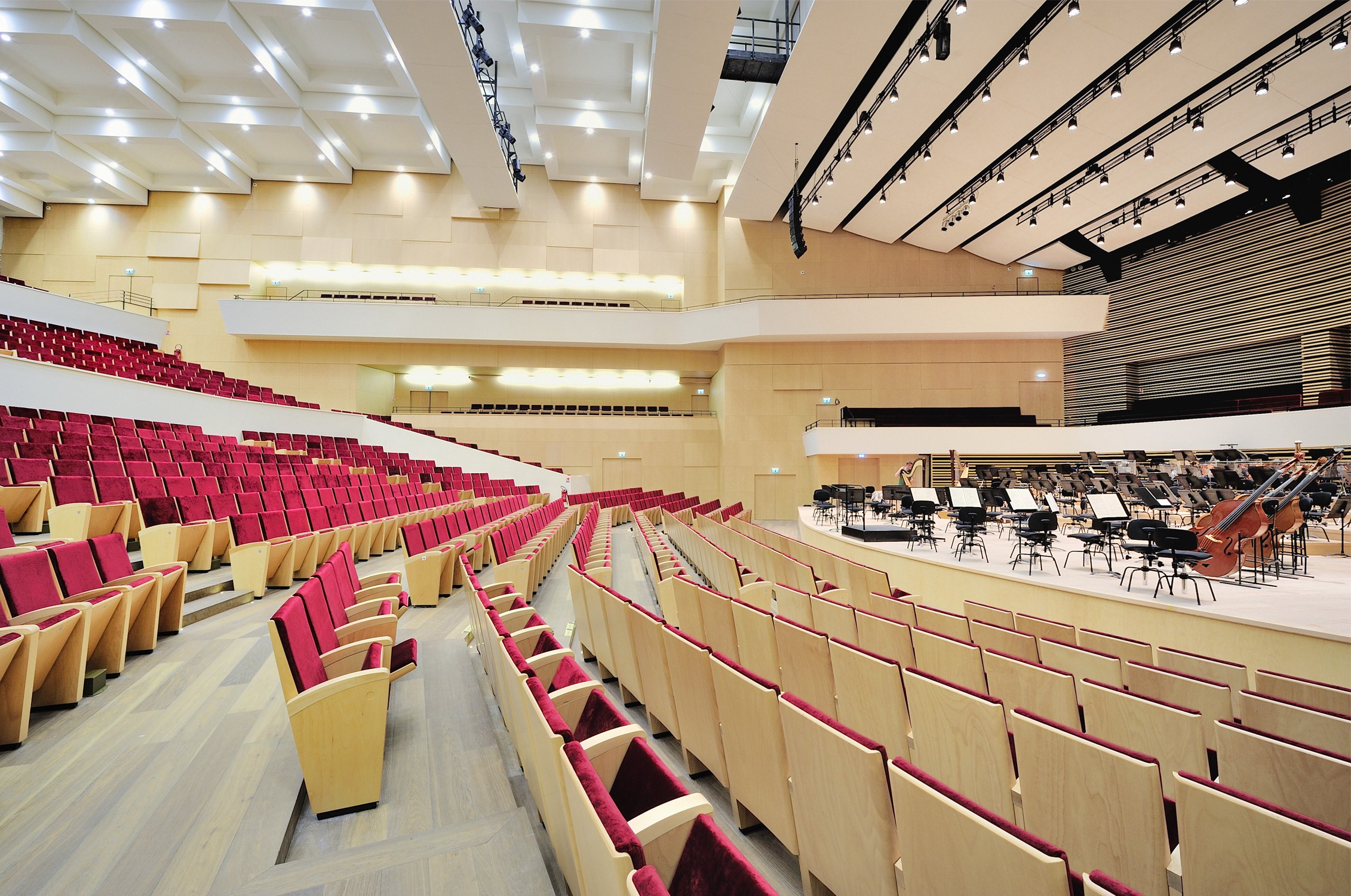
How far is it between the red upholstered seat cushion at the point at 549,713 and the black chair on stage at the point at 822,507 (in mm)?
7339

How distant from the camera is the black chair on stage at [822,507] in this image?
27.3 ft

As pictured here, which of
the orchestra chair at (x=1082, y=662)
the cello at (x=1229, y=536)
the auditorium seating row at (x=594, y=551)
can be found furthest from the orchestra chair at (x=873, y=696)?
the cello at (x=1229, y=536)

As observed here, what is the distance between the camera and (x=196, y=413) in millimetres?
6887

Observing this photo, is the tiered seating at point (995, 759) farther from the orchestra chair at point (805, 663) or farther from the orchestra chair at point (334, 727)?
the orchestra chair at point (334, 727)

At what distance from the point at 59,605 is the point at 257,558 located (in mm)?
1137

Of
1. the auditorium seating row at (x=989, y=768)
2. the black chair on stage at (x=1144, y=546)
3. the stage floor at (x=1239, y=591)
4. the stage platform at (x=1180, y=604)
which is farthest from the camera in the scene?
the black chair on stage at (x=1144, y=546)

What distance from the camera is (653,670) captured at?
1.84m

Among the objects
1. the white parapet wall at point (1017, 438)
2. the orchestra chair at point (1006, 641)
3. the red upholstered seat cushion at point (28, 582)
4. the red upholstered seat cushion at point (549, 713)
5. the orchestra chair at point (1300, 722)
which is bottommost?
the orchestra chair at point (1006, 641)

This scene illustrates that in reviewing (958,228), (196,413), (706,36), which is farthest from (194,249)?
(958,228)

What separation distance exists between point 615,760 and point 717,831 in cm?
29

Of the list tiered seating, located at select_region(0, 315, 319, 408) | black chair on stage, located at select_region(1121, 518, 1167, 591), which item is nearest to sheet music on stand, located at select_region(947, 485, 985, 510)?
black chair on stage, located at select_region(1121, 518, 1167, 591)

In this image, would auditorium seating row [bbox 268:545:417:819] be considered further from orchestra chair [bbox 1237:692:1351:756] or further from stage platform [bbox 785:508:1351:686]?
stage platform [bbox 785:508:1351:686]

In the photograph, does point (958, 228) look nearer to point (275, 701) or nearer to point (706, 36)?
point (706, 36)

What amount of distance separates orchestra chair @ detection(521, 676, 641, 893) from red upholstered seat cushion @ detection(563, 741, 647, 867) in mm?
22
